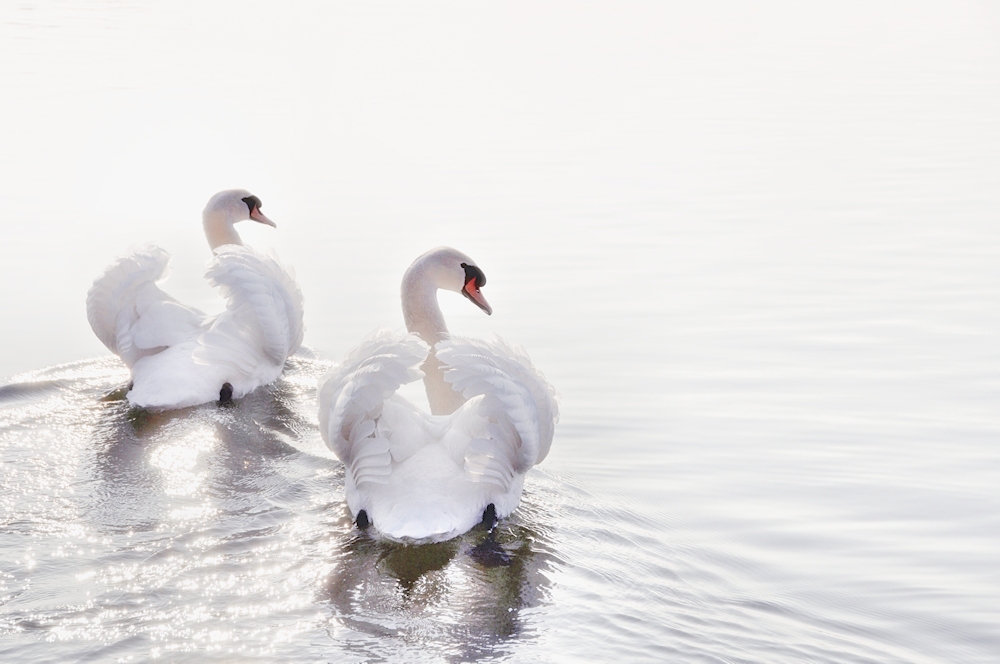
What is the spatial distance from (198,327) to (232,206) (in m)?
1.74

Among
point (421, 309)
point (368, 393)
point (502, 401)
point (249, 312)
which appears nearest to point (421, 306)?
point (421, 309)

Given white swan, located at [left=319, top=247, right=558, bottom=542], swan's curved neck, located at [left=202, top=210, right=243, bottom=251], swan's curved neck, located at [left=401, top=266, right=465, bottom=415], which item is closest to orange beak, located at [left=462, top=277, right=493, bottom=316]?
swan's curved neck, located at [left=401, top=266, right=465, bottom=415]

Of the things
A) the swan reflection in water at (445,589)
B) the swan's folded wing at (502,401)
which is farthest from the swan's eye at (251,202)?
the swan reflection in water at (445,589)

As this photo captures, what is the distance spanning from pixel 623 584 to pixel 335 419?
59.9 inches

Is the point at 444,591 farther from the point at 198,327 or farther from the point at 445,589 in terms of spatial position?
the point at 198,327

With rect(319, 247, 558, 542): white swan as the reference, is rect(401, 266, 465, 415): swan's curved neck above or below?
above

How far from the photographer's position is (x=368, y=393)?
5.51 meters

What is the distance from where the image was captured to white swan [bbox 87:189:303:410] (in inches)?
293

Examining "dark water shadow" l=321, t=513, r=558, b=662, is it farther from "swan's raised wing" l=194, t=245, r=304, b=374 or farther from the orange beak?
"swan's raised wing" l=194, t=245, r=304, b=374

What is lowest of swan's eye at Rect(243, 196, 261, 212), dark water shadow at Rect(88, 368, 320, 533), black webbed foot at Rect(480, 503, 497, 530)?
dark water shadow at Rect(88, 368, 320, 533)

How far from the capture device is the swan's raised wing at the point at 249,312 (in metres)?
7.49

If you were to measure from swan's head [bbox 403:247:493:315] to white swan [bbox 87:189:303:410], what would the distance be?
1.08 metres

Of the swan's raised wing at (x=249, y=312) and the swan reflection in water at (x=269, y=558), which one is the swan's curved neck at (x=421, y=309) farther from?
the swan's raised wing at (x=249, y=312)

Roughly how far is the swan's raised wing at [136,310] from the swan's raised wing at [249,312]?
0.24 meters
